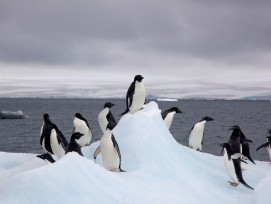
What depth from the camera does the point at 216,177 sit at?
35.1ft

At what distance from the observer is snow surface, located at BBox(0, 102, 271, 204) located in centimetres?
577

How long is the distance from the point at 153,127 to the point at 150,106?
1732 mm

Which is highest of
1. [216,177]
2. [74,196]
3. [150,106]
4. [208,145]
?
[150,106]

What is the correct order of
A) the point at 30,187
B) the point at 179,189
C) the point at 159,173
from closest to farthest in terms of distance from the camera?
the point at 30,187 < the point at 179,189 < the point at 159,173

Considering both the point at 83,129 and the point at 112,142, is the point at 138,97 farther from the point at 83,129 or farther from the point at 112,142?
the point at 112,142

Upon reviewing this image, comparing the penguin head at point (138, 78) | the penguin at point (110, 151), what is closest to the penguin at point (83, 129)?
the penguin head at point (138, 78)

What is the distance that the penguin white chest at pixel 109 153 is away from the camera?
8.61 m

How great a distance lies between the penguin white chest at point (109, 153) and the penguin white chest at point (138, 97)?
304cm

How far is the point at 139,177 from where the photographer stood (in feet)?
27.9

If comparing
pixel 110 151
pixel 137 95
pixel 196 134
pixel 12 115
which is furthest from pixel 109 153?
pixel 12 115

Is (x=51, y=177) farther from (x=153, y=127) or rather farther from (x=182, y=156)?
(x=182, y=156)

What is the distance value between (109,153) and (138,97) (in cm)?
329

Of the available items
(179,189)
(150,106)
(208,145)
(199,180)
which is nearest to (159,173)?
(179,189)

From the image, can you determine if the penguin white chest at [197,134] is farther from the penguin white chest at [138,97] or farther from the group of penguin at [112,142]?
the penguin white chest at [138,97]
